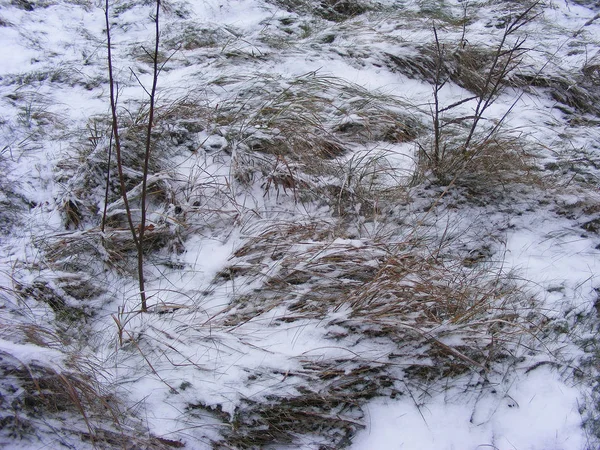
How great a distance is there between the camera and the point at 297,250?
6.06 ft

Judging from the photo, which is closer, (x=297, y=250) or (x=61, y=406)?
(x=61, y=406)

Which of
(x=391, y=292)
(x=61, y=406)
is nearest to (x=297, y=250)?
(x=391, y=292)

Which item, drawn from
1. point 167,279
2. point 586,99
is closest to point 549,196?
point 586,99

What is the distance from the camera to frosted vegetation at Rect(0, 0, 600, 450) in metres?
1.38

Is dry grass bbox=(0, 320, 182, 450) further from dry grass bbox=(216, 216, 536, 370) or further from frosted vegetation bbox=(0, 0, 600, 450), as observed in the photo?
dry grass bbox=(216, 216, 536, 370)

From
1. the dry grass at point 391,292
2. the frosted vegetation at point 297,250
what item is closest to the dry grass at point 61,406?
the frosted vegetation at point 297,250

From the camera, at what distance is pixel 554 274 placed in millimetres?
1822

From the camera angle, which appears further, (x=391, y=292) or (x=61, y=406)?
(x=391, y=292)

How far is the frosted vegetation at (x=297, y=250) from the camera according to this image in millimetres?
1383

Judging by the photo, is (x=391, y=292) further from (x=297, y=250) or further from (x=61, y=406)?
(x=61, y=406)

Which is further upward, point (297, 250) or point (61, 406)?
point (297, 250)

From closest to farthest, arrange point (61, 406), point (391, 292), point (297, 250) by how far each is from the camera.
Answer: point (61, 406), point (391, 292), point (297, 250)

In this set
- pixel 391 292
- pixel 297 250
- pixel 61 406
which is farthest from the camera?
pixel 297 250

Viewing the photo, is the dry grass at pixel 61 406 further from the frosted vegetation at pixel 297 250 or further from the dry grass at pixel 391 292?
the dry grass at pixel 391 292
